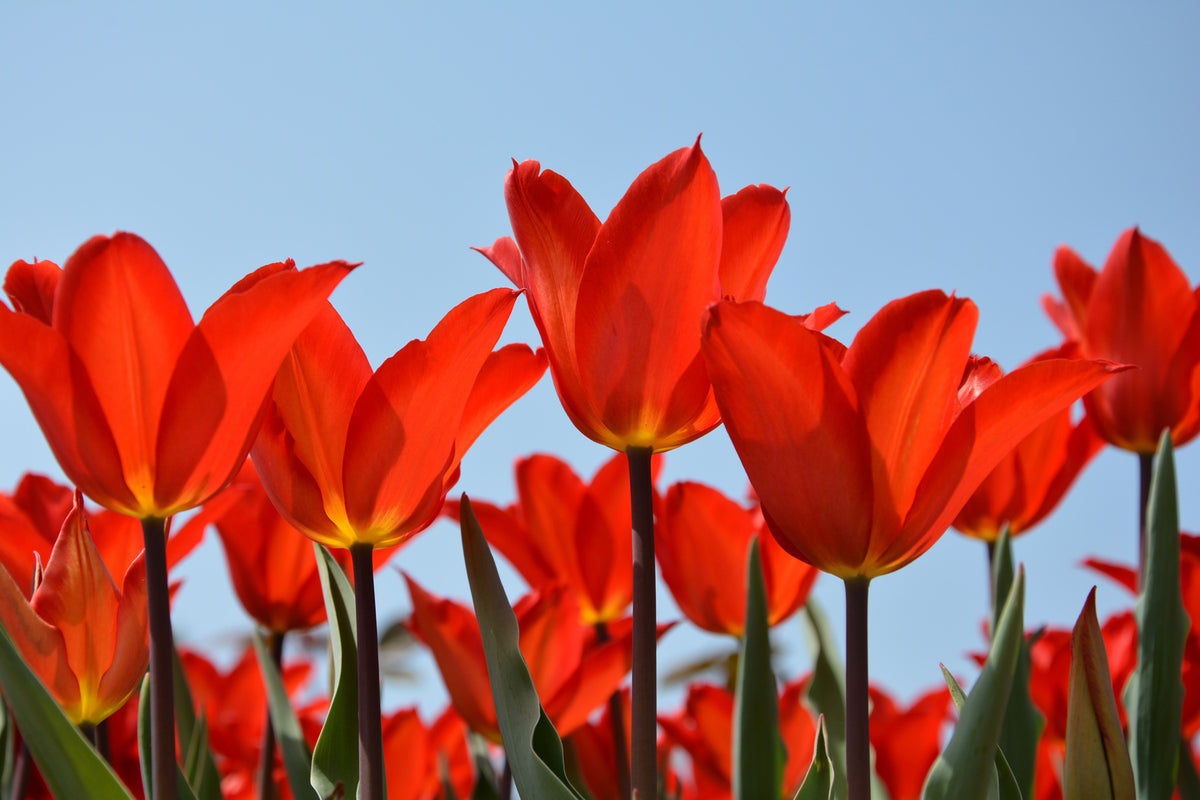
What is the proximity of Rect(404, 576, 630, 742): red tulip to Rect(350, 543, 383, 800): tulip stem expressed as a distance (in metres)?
0.38

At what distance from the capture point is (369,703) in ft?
1.67

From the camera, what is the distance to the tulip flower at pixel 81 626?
589mm

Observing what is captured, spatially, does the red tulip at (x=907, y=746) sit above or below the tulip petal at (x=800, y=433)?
below

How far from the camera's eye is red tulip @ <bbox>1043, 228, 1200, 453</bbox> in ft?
3.29

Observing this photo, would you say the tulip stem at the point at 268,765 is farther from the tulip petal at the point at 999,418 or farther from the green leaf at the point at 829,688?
the tulip petal at the point at 999,418

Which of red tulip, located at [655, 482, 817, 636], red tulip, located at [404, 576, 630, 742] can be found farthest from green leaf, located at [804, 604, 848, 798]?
red tulip, located at [404, 576, 630, 742]

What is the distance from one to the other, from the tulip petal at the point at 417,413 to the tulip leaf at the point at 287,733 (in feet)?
0.89

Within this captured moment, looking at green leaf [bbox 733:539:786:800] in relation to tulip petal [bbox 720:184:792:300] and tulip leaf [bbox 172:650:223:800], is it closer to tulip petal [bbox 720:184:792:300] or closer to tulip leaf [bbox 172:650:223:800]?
tulip petal [bbox 720:184:792:300]

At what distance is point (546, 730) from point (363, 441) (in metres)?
0.19

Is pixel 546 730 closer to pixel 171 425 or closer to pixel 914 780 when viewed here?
pixel 171 425

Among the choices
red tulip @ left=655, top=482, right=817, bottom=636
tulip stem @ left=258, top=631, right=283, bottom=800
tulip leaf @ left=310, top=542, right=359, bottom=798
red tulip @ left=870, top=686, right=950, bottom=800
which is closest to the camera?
tulip leaf @ left=310, top=542, right=359, bottom=798

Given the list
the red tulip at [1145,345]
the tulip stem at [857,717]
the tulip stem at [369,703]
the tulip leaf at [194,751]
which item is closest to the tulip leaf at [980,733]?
the tulip stem at [857,717]

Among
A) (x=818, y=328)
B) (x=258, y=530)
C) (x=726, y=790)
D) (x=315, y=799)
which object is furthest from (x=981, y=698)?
(x=726, y=790)

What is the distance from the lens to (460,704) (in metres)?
0.91
